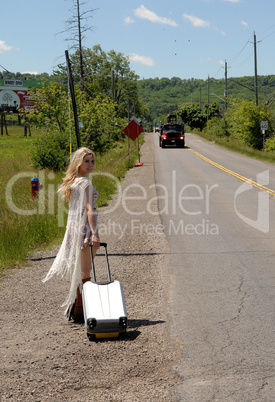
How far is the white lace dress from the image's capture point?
18.6ft

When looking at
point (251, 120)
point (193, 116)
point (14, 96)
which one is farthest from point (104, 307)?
point (14, 96)

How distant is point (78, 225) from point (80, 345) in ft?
4.34

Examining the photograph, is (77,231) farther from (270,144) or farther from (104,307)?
(270,144)

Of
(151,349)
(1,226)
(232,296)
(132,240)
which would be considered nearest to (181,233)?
(132,240)

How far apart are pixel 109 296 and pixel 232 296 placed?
6.76ft

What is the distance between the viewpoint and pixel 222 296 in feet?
22.0

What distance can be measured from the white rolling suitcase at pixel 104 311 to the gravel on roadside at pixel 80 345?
0.44 ft

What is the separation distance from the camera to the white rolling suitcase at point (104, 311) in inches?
201

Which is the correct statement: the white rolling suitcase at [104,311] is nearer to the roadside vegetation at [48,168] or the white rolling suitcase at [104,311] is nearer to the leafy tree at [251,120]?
the roadside vegetation at [48,168]

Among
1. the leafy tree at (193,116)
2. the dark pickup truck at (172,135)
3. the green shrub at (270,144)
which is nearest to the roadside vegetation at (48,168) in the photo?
the dark pickup truck at (172,135)

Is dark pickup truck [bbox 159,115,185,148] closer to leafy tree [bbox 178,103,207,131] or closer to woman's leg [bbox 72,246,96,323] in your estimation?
woman's leg [bbox 72,246,96,323]

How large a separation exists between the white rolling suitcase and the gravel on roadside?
13cm

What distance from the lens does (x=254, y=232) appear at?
1145cm

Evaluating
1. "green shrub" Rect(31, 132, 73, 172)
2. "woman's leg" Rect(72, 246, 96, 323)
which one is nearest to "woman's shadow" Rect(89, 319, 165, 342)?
"woman's leg" Rect(72, 246, 96, 323)
